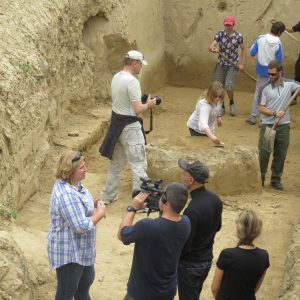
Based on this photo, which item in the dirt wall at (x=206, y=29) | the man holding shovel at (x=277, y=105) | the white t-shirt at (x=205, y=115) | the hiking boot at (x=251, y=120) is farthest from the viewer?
the dirt wall at (x=206, y=29)

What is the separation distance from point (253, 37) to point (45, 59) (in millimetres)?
5352

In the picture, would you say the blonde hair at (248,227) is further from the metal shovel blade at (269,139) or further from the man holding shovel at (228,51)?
the man holding shovel at (228,51)

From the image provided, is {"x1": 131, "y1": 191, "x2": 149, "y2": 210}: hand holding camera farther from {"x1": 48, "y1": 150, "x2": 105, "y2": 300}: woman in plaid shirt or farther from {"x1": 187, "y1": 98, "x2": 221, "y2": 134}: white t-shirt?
{"x1": 187, "y1": 98, "x2": 221, "y2": 134}: white t-shirt

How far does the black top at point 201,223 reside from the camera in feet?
17.1

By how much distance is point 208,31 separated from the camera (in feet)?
42.7

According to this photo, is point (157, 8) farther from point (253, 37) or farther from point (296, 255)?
point (296, 255)

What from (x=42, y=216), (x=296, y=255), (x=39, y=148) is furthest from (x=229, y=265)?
(x=39, y=148)

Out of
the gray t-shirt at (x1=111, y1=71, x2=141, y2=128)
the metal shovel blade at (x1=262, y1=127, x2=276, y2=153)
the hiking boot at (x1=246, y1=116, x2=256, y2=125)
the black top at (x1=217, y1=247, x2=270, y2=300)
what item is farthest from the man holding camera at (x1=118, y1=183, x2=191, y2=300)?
the hiking boot at (x1=246, y1=116, x2=256, y2=125)

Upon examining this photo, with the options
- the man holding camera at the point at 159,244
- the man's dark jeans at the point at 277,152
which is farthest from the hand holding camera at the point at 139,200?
the man's dark jeans at the point at 277,152

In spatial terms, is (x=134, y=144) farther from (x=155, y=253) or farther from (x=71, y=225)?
(x=155, y=253)

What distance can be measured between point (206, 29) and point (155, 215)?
19.5 ft

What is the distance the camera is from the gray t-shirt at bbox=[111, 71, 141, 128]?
24.8 feet

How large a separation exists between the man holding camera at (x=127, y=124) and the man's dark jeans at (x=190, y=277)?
8.72ft

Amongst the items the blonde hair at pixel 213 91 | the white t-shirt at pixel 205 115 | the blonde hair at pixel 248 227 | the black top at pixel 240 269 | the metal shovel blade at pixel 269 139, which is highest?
the blonde hair at pixel 213 91
